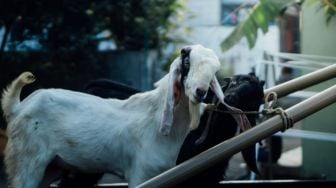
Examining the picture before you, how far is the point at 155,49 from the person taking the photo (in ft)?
32.6

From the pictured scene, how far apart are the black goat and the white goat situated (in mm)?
100

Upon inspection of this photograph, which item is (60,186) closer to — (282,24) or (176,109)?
(176,109)

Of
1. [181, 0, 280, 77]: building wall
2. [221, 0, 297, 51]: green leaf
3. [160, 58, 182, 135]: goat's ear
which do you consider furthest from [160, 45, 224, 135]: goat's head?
[181, 0, 280, 77]: building wall

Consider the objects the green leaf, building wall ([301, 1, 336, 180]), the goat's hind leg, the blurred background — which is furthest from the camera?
the green leaf

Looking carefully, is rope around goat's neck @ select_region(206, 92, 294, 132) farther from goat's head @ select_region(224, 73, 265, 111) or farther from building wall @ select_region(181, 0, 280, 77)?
building wall @ select_region(181, 0, 280, 77)

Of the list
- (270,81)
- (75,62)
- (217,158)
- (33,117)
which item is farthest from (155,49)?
(217,158)

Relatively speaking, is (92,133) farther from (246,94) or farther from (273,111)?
(273,111)

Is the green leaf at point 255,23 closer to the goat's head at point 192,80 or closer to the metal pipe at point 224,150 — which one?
the goat's head at point 192,80

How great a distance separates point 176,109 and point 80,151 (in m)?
0.60

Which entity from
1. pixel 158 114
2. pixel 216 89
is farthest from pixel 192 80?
pixel 158 114

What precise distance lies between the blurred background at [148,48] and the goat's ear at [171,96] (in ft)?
7.53

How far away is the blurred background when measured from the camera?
6.29m

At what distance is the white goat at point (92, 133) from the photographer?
3.18 metres

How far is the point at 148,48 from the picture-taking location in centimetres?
964
